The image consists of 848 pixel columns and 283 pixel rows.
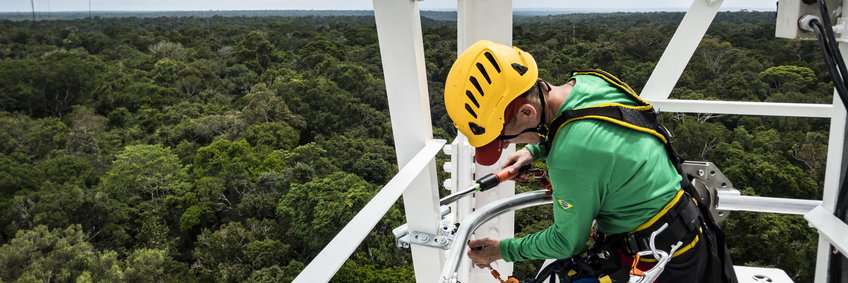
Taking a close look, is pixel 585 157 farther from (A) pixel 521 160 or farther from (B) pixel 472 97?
(A) pixel 521 160

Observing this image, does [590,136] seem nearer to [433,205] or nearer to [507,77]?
[507,77]

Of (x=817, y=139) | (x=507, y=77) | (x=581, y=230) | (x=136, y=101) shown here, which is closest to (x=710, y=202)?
(x=581, y=230)

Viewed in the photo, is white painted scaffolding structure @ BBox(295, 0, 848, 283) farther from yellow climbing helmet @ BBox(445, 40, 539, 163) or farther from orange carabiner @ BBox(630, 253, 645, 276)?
orange carabiner @ BBox(630, 253, 645, 276)

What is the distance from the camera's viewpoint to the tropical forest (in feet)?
58.2

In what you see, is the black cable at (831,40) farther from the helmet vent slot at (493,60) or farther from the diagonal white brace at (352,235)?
the diagonal white brace at (352,235)

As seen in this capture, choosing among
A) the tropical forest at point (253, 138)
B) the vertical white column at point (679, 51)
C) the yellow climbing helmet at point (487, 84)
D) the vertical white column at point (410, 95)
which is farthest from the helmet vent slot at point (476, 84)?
the tropical forest at point (253, 138)

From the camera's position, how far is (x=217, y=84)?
29438 mm

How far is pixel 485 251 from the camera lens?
130cm

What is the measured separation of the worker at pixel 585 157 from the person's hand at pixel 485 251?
0.08 m

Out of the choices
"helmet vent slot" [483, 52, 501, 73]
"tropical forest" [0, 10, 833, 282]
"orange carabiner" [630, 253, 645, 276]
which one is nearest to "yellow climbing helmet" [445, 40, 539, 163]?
"helmet vent slot" [483, 52, 501, 73]

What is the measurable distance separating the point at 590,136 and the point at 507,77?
200mm

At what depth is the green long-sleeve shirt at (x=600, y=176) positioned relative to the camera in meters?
0.99

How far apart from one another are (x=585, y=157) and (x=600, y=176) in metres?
0.05

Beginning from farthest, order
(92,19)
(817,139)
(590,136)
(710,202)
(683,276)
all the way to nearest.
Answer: (92,19)
(817,139)
(710,202)
(683,276)
(590,136)
